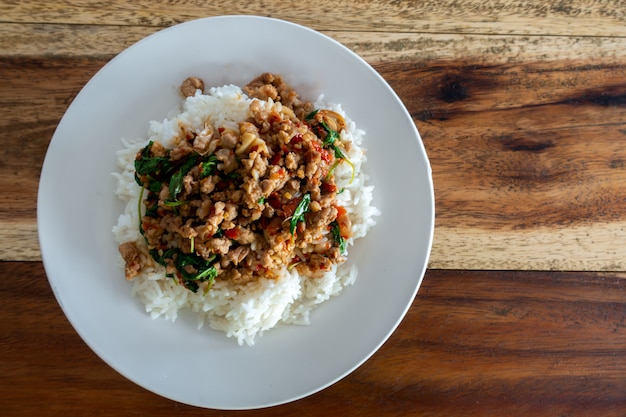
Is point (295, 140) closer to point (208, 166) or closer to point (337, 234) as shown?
point (208, 166)

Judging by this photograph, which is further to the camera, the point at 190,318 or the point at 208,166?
the point at 190,318

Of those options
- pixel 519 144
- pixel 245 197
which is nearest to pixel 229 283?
pixel 245 197

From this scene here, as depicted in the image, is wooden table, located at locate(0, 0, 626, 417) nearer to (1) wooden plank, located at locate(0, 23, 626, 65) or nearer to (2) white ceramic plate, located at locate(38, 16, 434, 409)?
(1) wooden plank, located at locate(0, 23, 626, 65)

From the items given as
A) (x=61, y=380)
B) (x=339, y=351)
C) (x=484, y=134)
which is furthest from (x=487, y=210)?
(x=61, y=380)

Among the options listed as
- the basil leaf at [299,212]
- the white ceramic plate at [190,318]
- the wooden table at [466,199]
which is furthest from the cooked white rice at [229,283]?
the wooden table at [466,199]

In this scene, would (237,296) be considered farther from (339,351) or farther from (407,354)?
(407,354)

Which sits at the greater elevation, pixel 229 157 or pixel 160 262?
pixel 229 157

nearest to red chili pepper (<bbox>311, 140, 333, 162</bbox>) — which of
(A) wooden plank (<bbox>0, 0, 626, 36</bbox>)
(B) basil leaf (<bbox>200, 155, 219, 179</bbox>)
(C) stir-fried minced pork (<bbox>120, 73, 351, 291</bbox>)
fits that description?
(C) stir-fried minced pork (<bbox>120, 73, 351, 291</bbox>)
